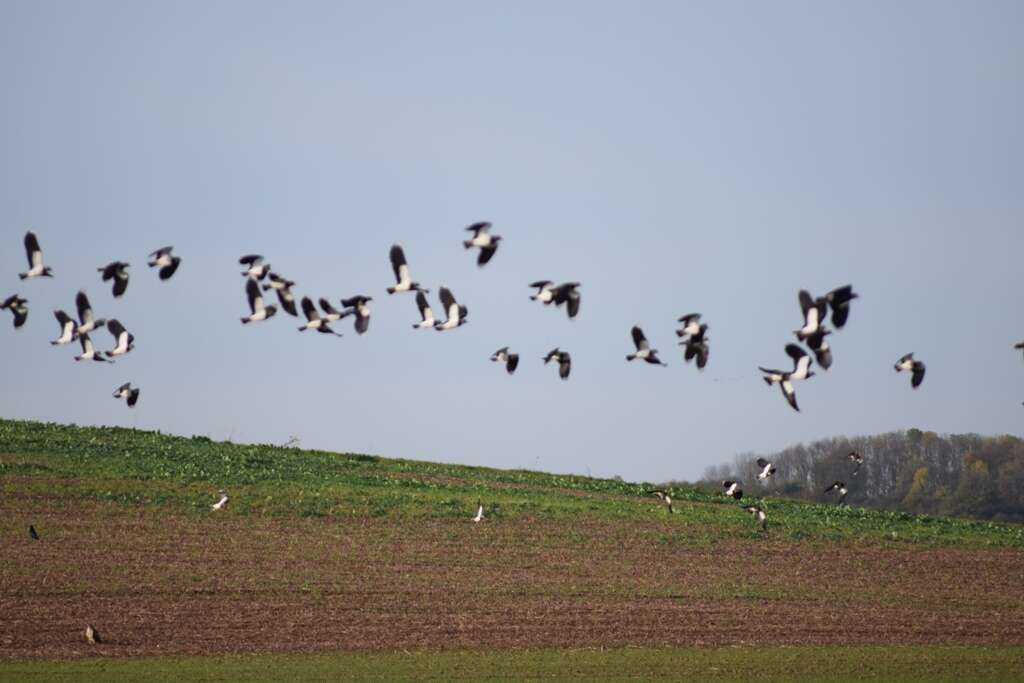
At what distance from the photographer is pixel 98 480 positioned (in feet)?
177

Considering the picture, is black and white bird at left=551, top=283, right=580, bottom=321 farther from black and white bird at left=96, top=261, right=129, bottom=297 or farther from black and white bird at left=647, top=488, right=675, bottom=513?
black and white bird at left=647, top=488, right=675, bottom=513

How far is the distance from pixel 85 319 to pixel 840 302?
13521mm

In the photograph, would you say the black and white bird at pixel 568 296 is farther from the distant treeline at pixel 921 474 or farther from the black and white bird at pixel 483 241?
the distant treeline at pixel 921 474

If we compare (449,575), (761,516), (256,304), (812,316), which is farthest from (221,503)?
(812,316)

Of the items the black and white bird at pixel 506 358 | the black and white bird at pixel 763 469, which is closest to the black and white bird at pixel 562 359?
the black and white bird at pixel 506 358

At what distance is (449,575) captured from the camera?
1638 inches

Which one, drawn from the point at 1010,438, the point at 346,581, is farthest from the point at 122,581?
the point at 1010,438

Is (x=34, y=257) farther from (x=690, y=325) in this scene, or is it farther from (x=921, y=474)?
(x=921, y=474)

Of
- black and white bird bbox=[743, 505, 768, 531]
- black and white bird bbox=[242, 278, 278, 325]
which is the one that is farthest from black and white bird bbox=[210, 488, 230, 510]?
black and white bird bbox=[242, 278, 278, 325]

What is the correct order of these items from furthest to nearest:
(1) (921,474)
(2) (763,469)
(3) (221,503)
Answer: (1) (921,474) → (3) (221,503) → (2) (763,469)

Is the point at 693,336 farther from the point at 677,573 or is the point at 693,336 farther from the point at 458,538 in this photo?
the point at 458,538

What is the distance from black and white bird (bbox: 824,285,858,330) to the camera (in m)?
20.4

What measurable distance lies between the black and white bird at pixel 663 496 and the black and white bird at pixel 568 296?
35.0 metres

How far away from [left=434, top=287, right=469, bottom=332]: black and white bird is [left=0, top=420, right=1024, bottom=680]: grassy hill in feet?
26.2
